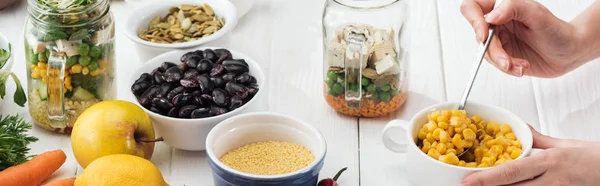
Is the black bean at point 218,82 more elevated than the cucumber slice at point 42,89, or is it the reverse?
the black bean at point 218,82

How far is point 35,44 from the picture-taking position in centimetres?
163

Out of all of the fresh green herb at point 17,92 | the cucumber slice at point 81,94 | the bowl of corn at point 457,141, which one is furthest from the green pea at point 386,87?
the fresh green herb at point 17,92

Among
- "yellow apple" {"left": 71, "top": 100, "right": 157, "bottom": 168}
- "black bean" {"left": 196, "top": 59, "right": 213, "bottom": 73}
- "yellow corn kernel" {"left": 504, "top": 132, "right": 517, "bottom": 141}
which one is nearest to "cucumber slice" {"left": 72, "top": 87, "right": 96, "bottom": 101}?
"yellow apple" {"left": 71, "top": 100, "right": 157, "bottom": 168}

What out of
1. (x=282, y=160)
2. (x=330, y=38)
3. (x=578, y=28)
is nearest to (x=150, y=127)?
(x=282, y=160)

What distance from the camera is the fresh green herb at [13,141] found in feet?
5.11

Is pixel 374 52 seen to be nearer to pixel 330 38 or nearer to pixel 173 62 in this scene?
pixel 330 38

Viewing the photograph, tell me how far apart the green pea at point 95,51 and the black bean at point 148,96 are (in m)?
0.11

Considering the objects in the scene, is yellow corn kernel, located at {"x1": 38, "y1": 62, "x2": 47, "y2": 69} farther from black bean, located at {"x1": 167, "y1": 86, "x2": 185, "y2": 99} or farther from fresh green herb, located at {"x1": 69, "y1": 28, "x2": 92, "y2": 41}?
black bean, located at {"x1": 167, "y1": 86, "x2": 185, "y2": 99}

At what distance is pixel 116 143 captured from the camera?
1.54 m

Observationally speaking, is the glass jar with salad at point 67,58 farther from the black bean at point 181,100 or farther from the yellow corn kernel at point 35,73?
the black bean at point 181,100

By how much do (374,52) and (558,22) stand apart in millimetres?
367

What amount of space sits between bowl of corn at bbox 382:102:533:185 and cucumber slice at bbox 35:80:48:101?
610mm

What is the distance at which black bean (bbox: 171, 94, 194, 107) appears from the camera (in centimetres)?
161

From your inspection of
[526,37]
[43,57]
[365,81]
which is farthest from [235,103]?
[526,37]
